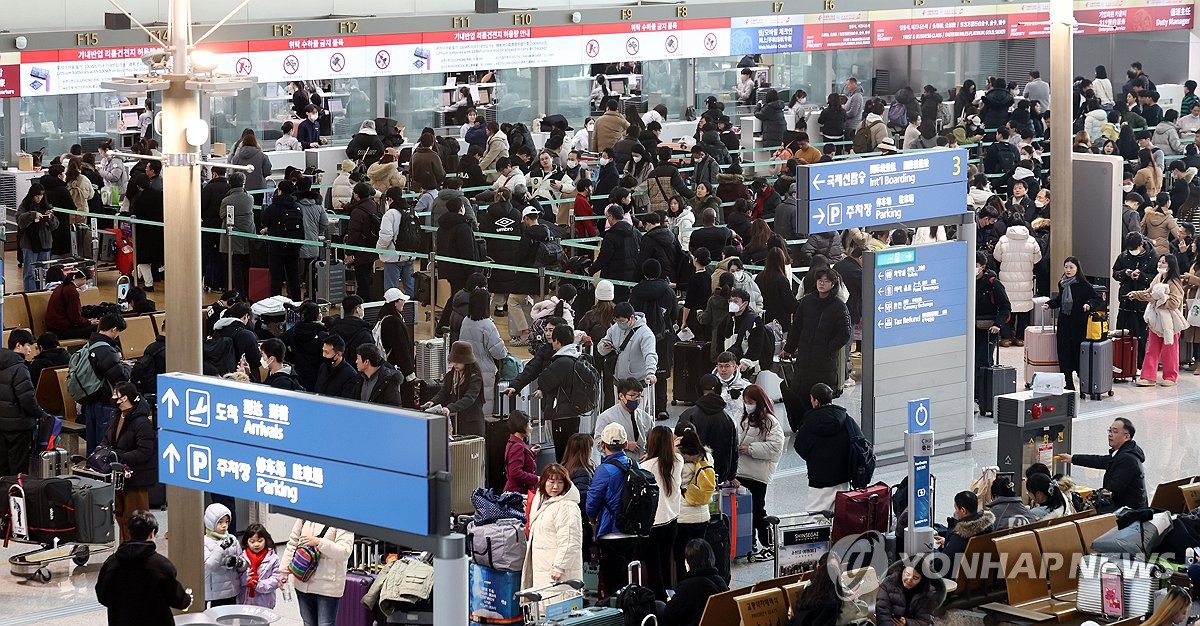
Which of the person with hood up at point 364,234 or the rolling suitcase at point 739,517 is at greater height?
the person with hood up at point 364,234

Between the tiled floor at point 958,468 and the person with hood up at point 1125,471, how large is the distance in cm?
148

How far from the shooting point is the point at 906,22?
31.5m

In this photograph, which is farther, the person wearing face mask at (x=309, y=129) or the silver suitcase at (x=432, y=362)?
the person wearing face mask at (x=309, y=129)

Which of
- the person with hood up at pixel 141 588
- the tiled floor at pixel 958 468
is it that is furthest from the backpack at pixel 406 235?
the person with hood up at pixel 141 588


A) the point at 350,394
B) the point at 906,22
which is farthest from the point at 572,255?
the point at 906,22

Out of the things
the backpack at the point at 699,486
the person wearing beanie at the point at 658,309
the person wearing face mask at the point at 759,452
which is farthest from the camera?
the person wearing beanie at the point at 658,309

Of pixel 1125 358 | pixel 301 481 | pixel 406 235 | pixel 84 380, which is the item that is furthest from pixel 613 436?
pixel 406 235

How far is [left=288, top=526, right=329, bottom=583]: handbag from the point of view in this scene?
9.91 meters

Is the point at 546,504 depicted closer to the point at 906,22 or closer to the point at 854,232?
the point at 854,232

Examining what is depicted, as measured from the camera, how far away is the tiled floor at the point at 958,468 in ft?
37.2

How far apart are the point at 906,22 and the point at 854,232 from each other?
601 inches

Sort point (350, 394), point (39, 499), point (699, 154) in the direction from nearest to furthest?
point (39, 499), point (350, 394), point (699, 154)

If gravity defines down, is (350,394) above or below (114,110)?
below

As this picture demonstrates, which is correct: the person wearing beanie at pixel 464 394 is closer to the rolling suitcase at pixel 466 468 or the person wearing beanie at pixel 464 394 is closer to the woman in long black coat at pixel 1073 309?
the rolling suitcase at pixel 466 468
